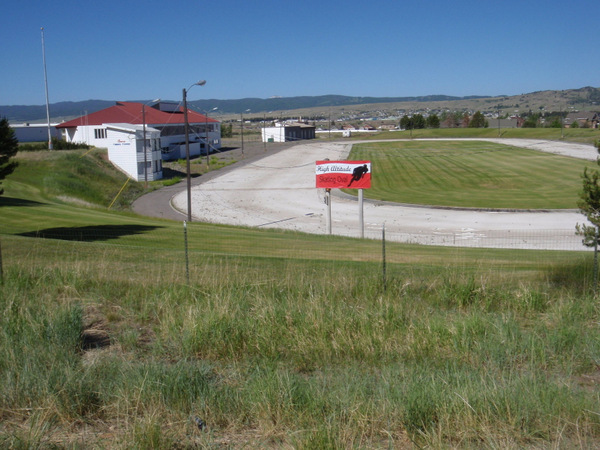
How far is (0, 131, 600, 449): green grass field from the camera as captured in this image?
571 centimetres

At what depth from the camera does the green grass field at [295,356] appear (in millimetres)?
5707

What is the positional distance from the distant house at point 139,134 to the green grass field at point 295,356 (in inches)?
1848

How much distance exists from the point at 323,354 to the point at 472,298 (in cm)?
367

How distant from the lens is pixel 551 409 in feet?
19.4

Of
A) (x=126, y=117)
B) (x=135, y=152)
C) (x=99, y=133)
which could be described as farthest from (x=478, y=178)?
(x=126, y=117)

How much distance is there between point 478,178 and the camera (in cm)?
5812

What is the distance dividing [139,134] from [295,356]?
57096mm

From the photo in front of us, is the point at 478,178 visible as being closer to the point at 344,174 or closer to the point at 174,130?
the point at 344,174

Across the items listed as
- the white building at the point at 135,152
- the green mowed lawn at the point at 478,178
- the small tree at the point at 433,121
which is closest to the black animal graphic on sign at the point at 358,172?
the green mowed lawn at the point at 478,178

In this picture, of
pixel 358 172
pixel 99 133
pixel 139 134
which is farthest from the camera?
pixel 99 133

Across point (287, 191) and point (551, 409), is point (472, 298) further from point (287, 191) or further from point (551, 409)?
point (287, 191)

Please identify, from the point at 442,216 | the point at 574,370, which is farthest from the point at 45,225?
the point at 442,216

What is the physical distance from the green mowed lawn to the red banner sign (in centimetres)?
1044

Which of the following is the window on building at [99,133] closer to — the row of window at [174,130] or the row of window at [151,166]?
the row of window at [174,130]
